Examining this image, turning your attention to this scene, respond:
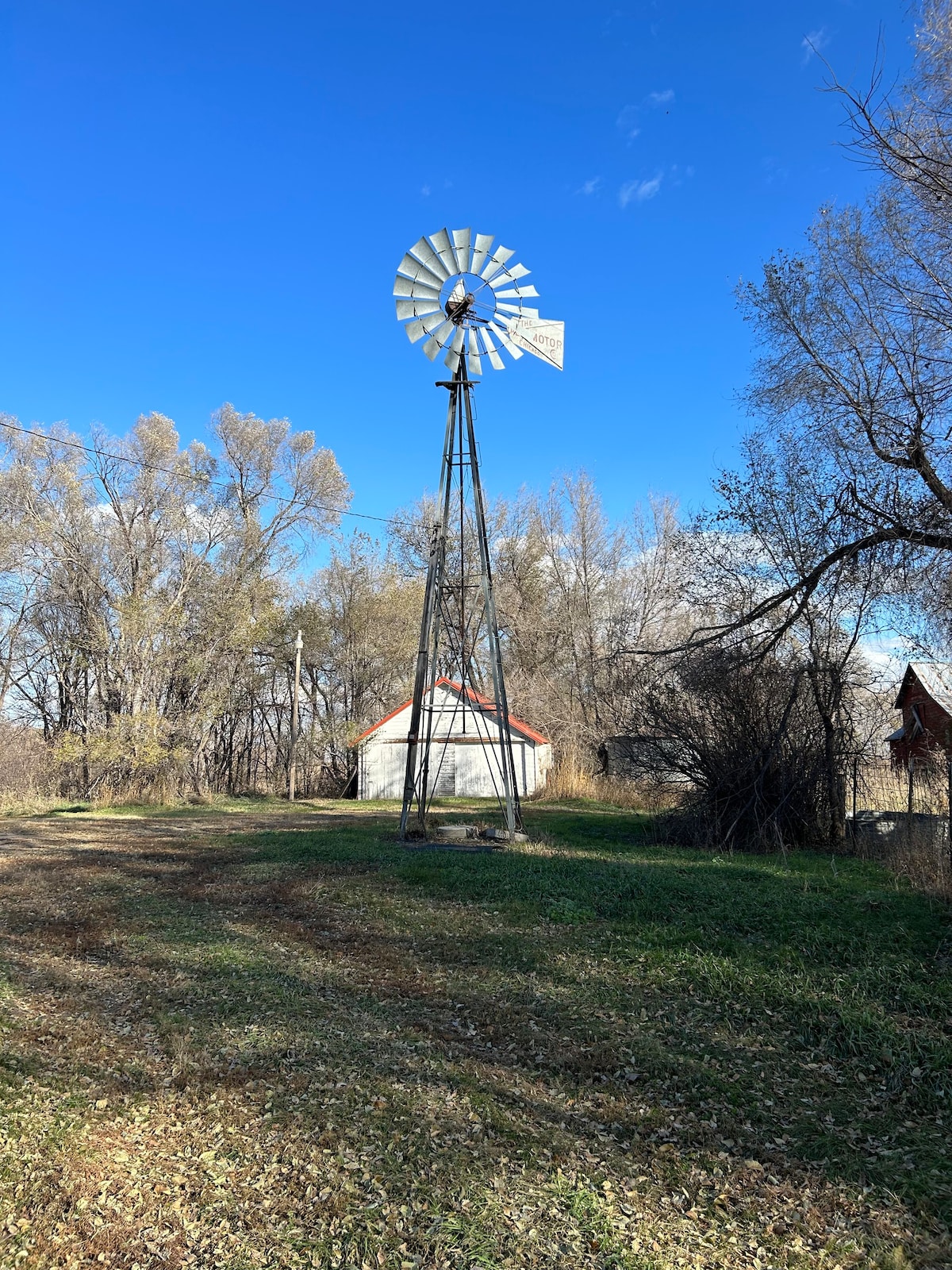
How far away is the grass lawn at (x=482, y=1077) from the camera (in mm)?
3154

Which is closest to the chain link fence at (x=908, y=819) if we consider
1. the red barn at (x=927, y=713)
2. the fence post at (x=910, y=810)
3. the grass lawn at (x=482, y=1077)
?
the fence post at (x=910, y=810)

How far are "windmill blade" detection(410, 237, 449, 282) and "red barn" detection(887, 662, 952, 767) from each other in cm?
859

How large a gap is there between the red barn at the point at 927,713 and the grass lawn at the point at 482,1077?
3125 millimetres

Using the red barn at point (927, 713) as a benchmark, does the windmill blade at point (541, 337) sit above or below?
above

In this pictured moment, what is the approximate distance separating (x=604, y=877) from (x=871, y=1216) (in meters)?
5.45

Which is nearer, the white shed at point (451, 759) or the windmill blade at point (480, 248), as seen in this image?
the windmill blade at point (480, 248)

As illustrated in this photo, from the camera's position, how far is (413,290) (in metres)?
11.8

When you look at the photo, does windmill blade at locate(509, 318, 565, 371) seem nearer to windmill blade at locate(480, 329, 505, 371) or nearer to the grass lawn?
windmill blade at locate(480, 329, 505, 371)

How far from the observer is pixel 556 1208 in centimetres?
327

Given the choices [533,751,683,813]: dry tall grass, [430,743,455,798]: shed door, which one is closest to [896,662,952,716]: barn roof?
[533,751,683,813]: dry tall grass

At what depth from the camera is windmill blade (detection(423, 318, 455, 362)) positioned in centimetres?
1198

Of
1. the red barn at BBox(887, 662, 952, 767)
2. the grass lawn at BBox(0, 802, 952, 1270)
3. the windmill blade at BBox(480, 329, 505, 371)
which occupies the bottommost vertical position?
the grass lawn at BBox(0, 802, 952, 1270)

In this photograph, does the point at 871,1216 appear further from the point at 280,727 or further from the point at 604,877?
the point at 280,727

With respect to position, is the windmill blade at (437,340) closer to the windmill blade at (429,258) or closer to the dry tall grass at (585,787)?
the windmill blade at (429,258)
